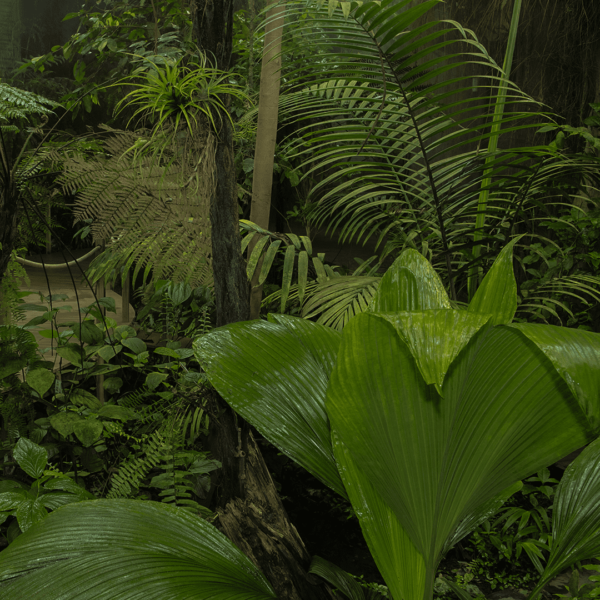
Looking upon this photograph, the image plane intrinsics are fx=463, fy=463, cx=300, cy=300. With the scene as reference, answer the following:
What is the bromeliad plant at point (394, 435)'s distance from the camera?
493 millimetres

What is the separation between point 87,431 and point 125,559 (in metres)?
0.75

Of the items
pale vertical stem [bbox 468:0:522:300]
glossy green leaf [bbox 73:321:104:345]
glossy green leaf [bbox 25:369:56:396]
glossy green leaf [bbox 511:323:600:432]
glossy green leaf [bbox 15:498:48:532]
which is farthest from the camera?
glossy green leaf [bbox 73:321:104:345]

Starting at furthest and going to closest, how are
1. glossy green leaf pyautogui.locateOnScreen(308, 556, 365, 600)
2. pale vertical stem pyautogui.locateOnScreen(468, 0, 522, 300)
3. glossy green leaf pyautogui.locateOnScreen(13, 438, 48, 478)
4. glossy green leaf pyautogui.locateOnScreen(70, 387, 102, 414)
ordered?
glossy green leaf pyautogui.locateOnScreen(70, 387, 102, 414), pale vertical stem pyautogui.locateOnScreen(468, 0, 522, 300), glossy green leaf pyautogui.locateOnScreen(13, 438, 48, 478), glossy green leaf pyautogui.locateOnScreen(308, 556, 365, 600)

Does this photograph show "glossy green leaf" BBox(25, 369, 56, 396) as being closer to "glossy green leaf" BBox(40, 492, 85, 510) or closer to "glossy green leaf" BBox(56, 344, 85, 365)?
"glossy green leaf" BBox(56, 344, 85, 365)

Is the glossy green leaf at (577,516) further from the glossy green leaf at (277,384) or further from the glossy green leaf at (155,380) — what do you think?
the glossy green leaf at (155,380)

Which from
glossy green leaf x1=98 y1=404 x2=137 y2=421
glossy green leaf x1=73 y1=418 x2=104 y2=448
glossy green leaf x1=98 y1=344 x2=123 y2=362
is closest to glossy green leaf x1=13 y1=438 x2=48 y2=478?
glossy green leaf x1=73 y1=418 x2=104 y2=448

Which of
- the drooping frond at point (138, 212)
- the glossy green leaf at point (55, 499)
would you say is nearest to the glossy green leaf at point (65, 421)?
the glossy green leaf at point (55, 499)

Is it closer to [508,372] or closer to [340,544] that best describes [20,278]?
[340,544]

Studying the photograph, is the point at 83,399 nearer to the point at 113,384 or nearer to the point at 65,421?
the point at 65,421

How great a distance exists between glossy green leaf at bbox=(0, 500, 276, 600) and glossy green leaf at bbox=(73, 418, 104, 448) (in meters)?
0.64

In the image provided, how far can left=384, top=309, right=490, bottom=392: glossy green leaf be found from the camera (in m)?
0.47

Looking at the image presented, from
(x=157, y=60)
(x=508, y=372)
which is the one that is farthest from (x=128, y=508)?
(x=157, y=60)

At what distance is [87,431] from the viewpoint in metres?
1.18

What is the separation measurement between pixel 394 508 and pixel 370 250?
2.00 m
